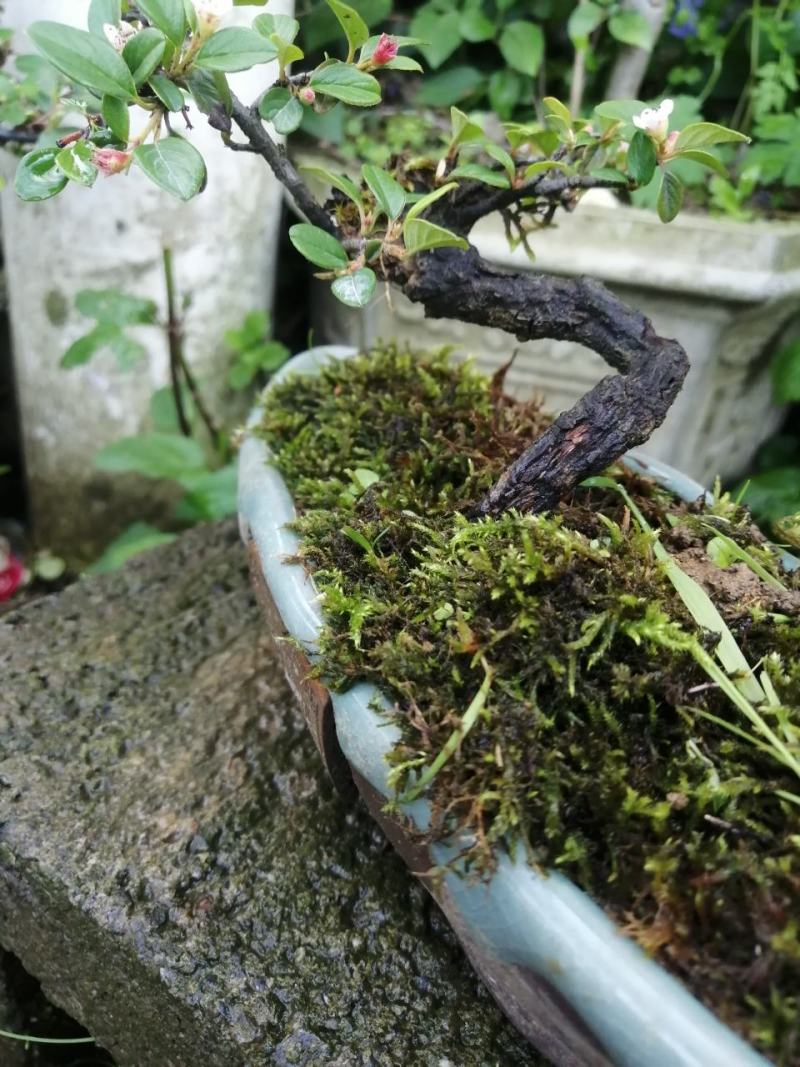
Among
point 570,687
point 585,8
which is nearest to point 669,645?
point 570,687

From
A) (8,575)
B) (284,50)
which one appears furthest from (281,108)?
(8,575)

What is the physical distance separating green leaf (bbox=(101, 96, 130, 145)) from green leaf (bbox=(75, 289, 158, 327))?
716 millimetres

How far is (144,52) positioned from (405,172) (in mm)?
320

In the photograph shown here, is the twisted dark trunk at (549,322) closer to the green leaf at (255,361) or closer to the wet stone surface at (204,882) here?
the wet stone surface at (204,882)

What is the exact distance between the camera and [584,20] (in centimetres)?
153

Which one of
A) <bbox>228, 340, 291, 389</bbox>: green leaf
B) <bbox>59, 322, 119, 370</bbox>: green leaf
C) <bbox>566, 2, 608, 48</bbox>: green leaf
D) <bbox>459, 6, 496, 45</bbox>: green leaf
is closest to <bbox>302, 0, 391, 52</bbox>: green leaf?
<bbox>459, 6, 496, 45</bbox>: green leaf

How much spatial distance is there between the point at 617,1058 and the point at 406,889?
34 centimetres

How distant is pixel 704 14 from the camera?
166cm

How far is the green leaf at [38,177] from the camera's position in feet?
2.21

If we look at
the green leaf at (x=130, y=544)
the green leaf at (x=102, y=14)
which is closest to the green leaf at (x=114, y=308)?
the green leaf at (x=130, y=544)

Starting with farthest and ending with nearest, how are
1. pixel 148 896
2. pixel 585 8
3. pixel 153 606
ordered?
pixel 585 8 < pixel 153 606 < pixel 148 896

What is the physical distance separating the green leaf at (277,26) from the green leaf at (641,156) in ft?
1.04

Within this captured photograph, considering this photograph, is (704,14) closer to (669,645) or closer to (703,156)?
(703,156)

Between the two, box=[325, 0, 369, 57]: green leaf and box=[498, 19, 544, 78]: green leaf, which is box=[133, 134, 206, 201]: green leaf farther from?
box=[498, 19, 544, 78]: green leaf
